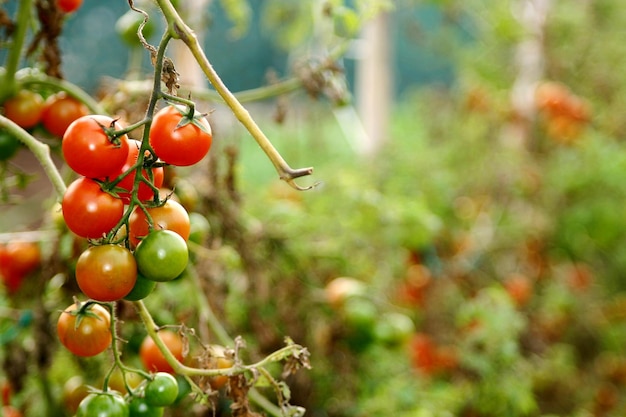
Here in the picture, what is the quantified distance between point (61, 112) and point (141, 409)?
345 mm

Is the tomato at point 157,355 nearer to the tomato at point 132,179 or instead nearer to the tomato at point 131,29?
the tomato at point 132,179

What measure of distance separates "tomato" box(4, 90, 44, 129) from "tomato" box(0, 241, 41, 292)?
0.23 metres

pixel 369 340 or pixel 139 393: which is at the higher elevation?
pixel 139 393

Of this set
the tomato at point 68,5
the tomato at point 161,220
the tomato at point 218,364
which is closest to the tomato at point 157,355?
the tomato at point 218,364

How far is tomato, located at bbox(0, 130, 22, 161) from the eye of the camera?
0.69 meters

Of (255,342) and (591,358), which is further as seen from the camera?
(591,358)

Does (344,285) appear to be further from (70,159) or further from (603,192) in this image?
(603,192)

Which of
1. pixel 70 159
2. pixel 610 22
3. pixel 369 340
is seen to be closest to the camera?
pixel 70 159

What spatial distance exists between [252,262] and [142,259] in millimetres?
557

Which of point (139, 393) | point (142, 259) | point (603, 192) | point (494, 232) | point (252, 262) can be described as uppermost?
point (142, 259)

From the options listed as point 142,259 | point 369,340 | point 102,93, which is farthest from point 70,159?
point 369,340

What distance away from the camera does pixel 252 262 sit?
40.1 inches

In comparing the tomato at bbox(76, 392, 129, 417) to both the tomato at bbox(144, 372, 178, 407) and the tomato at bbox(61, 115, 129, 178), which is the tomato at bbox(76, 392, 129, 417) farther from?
the tomato at bbox(61, 115, 129, 178)

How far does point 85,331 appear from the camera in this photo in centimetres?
52
